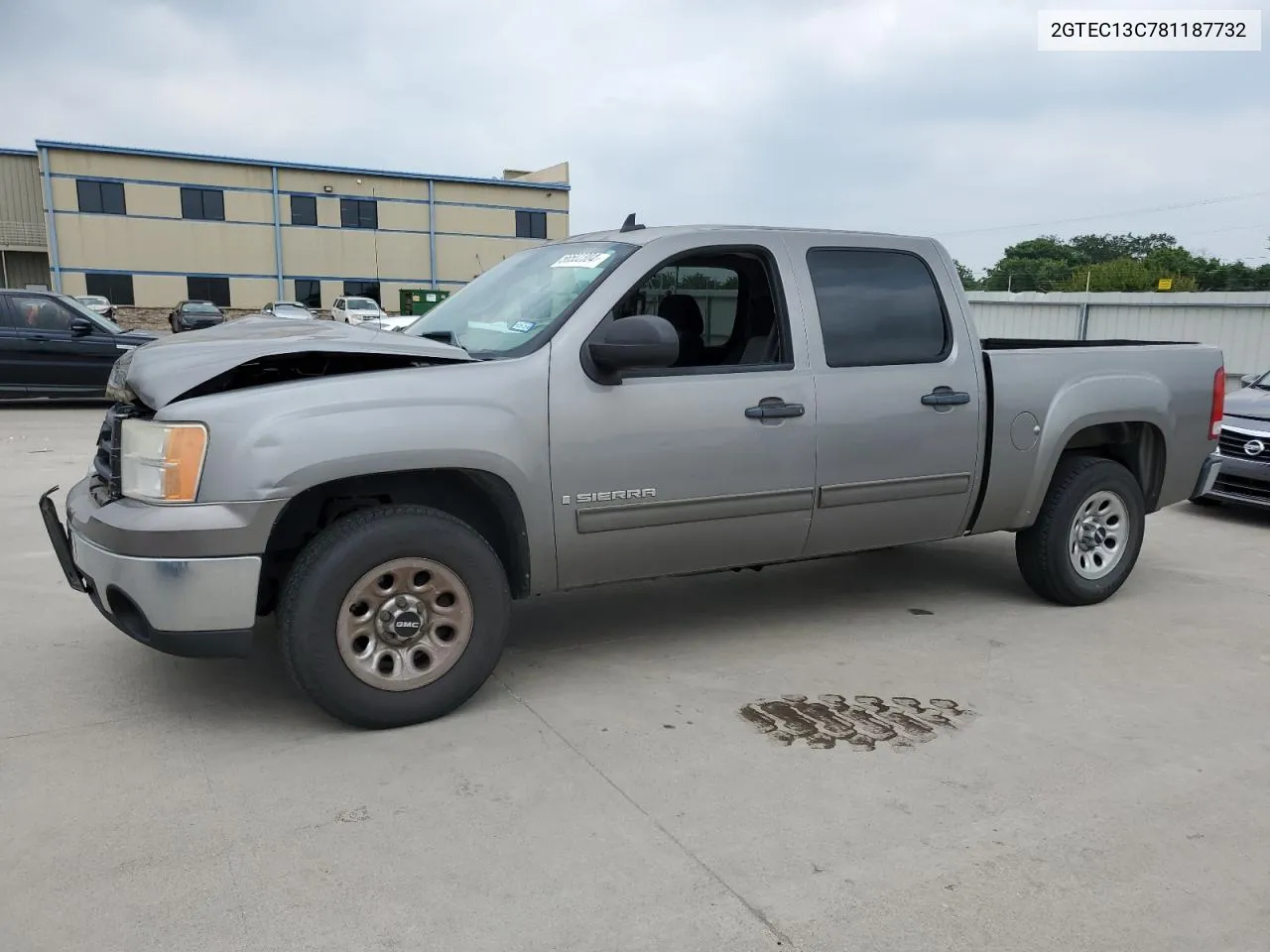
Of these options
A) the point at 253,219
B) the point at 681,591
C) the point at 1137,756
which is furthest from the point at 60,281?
the point at 1137,756

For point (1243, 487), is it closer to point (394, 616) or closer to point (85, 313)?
point (394, 616)

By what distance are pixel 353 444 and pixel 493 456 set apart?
52 centimetres

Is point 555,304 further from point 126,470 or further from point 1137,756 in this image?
point 1137,756

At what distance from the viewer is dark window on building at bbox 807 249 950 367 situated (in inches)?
183

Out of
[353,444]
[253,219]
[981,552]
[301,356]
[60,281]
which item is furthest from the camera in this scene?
[253,219]

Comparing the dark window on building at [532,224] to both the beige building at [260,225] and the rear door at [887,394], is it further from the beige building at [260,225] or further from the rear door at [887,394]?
the rear door at [887,394]

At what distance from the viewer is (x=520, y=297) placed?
453cm

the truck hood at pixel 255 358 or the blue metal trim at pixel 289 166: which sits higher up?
the blue metal trim at pixel 289 166

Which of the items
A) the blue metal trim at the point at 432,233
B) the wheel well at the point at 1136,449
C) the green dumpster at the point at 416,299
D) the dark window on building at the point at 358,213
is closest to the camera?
the wheel well at the point at 1136,449

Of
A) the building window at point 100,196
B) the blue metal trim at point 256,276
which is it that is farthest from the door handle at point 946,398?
the building window at point 100,196

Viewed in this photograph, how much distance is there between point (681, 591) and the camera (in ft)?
18.7

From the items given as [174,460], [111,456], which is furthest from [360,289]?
[174,460]

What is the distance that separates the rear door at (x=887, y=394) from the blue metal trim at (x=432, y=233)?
43.6m

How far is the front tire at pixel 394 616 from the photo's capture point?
353 cm
